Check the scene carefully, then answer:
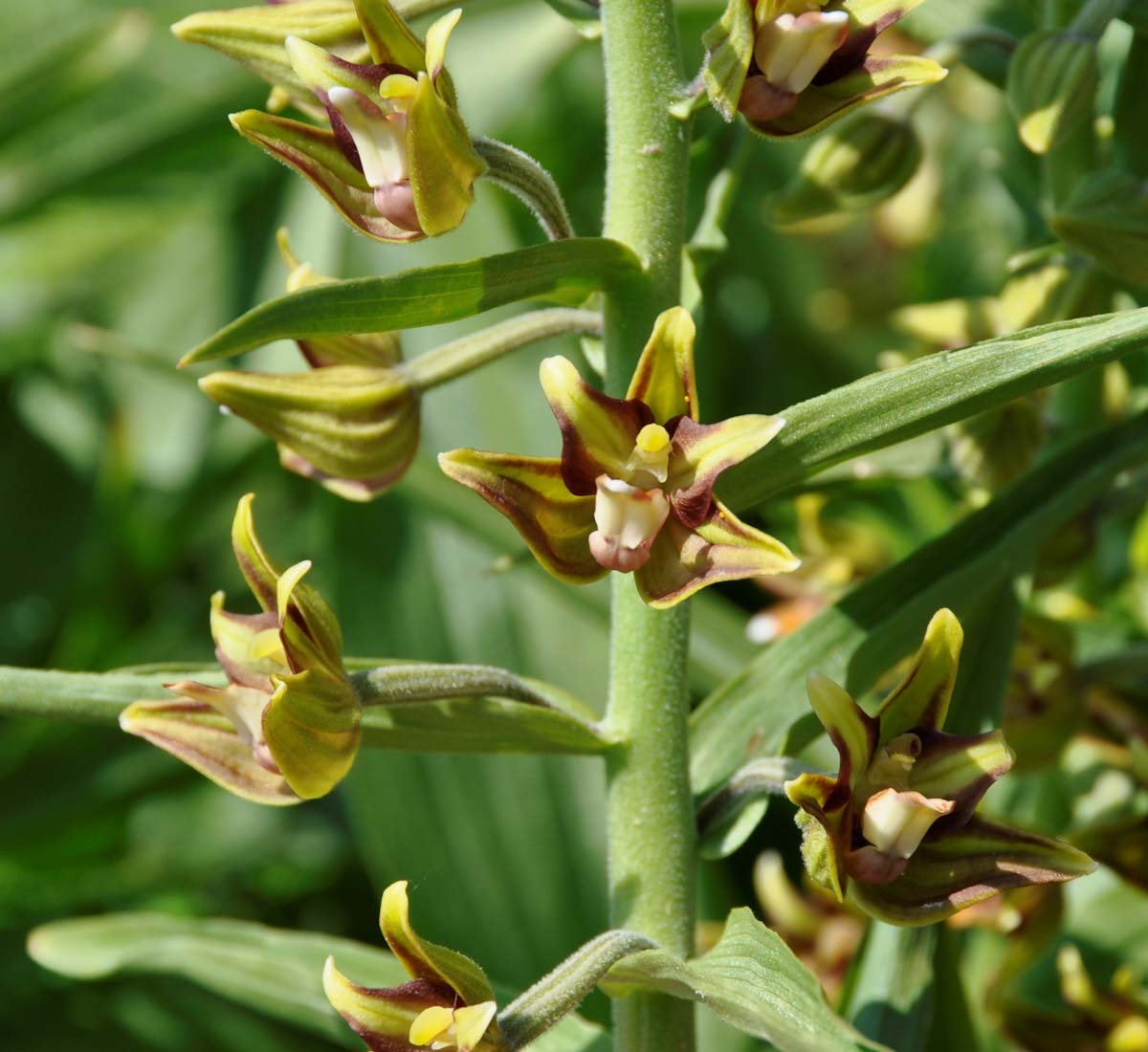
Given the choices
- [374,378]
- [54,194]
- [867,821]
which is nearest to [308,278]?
[374,378]

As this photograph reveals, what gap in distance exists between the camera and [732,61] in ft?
3.04

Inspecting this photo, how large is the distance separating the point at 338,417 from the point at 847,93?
0.43 meters

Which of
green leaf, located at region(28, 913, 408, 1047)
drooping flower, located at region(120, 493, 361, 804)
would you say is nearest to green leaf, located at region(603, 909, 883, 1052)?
drooping flower, located at region(120, 493, 361, 804)

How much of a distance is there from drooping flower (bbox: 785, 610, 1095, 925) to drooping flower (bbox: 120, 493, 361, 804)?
0.30 meters

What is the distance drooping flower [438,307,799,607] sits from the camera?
0.90 meters

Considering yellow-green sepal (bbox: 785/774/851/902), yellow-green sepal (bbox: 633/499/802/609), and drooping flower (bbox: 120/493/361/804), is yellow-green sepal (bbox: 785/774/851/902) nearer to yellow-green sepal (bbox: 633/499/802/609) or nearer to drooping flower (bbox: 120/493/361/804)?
yellow-green sepal (bbox: 633/499/802/609)

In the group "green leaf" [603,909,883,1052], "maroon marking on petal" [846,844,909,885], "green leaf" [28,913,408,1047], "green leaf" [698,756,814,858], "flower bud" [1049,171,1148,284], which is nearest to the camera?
"green leaf" [603,909,883,1052]

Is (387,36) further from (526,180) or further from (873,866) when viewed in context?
(873,866)

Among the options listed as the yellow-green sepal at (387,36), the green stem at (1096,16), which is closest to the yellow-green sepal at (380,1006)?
the yellow-green sepal at (387,36)

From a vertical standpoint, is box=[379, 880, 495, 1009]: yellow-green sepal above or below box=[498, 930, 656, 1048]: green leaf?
above

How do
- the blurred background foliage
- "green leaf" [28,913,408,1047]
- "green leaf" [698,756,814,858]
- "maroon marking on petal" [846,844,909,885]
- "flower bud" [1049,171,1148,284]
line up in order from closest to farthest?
"maroon marking on petal" [846,844,909,885]
"green leaf" [698,756,814,858]
"flower bud" [1049,171,1148,284]
"green leaf" [28,913,408,1047]
the blurred background foliage

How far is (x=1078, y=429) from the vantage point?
1.46 metres

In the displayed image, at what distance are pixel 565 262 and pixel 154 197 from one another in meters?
1.71

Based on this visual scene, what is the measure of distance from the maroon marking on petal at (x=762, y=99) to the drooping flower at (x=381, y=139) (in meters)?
0.17
